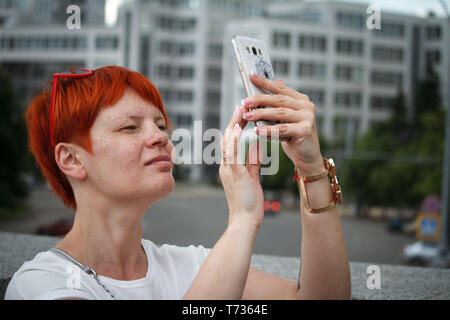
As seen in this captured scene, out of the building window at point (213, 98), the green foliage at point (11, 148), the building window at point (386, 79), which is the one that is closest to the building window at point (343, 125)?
the building window at point (386, 79)

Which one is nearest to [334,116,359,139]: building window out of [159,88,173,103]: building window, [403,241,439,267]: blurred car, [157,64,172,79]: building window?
[159,88,173,103]: building window

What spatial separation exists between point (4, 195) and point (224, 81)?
93.8 feet

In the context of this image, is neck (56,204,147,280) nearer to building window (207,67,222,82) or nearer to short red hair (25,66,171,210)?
short red hair (25,66,171,210)

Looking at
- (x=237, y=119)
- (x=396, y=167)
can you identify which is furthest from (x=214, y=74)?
(x=237, y=119)

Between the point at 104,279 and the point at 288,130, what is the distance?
2.09 feet

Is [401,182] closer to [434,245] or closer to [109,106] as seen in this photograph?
[434,245]

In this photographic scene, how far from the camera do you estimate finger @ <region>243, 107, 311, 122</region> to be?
1146 mm

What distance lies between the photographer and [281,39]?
4372cm

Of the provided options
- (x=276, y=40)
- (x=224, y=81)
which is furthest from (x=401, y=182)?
(x=224, y=81)

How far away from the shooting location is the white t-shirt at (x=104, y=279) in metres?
1.20

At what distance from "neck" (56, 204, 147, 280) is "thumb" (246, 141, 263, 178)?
0.40 metres

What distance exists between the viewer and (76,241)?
1.41 metres

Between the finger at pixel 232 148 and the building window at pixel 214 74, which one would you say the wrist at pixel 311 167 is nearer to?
the finger at pixel 232 148

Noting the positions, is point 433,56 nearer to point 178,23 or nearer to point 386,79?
point 386,79
